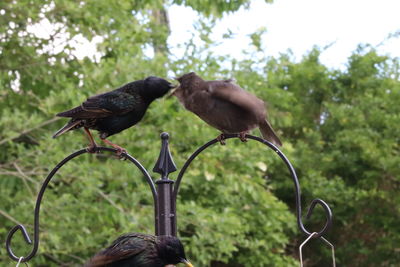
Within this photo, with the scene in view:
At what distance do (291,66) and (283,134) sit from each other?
1.20 m

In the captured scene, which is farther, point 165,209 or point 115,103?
point 115,103

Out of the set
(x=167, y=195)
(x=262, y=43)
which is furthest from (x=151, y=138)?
(x=167, y=195)

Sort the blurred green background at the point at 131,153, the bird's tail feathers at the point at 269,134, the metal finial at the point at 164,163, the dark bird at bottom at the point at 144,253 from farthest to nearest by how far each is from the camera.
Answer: the blurred green background at the point at 131,153 → the metal finial at the point at 164,163 → the bird's tail feathers at the point at 269,134 → the dark bird at bottom at the point at 144,253

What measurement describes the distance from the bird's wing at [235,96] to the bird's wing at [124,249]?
19.5 inches

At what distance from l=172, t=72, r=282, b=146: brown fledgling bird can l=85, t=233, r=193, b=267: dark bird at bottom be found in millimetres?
398

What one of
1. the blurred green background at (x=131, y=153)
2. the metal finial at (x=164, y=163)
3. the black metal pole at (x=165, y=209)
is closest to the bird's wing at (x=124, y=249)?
the black metal pole at (x=165, y=209)

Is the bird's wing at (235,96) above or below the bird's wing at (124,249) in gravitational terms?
above

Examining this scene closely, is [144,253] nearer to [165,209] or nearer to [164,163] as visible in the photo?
[165,209]

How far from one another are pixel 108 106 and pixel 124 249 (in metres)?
0.60

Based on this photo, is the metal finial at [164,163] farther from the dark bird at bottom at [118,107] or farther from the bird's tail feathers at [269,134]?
the bird's tail feathers at [269,134]

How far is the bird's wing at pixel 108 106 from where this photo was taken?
2.47 meters

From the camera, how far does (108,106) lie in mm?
2490

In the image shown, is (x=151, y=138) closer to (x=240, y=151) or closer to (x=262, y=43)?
(x=240, y=151)

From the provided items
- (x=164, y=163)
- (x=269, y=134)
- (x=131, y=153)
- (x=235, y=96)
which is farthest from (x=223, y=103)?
(x=131, y=153)
